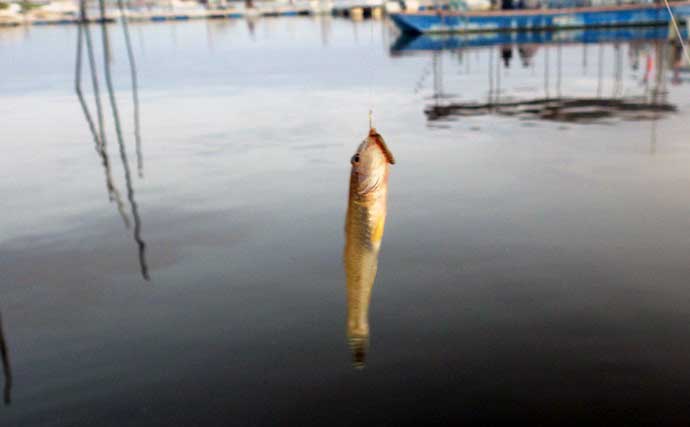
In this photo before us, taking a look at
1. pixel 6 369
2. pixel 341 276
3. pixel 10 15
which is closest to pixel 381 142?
pixel 6 369

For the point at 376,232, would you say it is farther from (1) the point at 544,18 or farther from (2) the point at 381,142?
(1) the point at 544,18

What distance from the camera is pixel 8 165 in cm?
1995

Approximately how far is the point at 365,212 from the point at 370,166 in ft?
0.90

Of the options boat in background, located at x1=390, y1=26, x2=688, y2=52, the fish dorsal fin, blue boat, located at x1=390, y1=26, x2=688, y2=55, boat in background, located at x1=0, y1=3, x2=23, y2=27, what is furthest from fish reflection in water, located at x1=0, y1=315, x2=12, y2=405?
boat in background, located at x1=0, y1=3, x2=23, y2=27

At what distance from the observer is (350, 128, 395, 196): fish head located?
3602 mm

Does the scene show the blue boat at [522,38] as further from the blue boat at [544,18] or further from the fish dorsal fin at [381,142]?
the fish dorsal fin at [381,142]

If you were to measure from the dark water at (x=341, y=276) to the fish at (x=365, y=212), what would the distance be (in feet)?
11.3

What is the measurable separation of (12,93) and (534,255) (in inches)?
1433

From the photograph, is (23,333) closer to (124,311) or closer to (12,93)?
(124,311)

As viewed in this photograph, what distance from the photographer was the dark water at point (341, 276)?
7328mm

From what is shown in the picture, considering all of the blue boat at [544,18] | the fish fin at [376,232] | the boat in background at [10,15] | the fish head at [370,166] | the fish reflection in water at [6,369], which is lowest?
the fish reflection in water at [6,369]

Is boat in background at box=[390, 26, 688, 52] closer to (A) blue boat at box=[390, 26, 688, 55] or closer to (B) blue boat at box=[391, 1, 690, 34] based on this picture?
(A) blue boat at box=[390, 26, 688, 55]

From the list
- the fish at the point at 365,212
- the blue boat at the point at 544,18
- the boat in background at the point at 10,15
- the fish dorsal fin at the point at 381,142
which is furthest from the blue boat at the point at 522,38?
the boat in background at the point at 10,15

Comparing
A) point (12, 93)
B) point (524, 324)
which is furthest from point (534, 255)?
point (12, 93)
